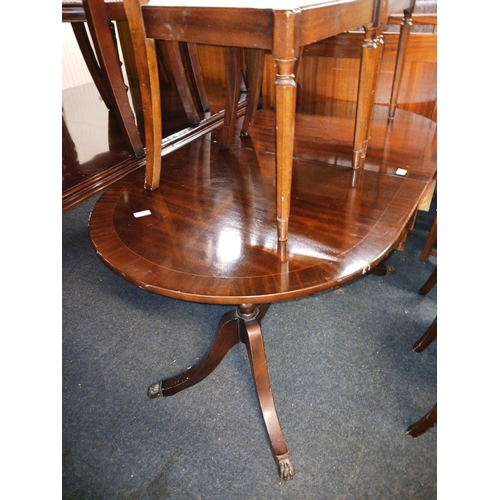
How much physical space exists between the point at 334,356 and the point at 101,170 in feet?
4.02

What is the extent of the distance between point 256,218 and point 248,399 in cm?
53

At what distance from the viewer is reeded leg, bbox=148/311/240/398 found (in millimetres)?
1027

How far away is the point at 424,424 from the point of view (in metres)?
0.98

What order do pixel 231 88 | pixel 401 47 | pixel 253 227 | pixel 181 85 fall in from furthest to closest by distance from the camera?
pixel 181 85, pixel 401 47, pixel 231 88, pixel 253 227

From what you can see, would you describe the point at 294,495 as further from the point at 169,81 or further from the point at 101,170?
the point at 169,81

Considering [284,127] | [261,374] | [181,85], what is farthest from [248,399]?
[181,85]

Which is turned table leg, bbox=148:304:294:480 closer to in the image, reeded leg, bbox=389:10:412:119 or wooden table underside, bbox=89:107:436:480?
wooden table underside, bbox=89:107:436:480

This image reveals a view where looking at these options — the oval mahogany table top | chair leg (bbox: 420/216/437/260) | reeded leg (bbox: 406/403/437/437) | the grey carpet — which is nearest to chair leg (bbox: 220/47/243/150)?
the oval mahogany table top

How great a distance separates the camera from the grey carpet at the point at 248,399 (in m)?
0.93

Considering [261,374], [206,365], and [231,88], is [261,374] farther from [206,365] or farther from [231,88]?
[231,88]

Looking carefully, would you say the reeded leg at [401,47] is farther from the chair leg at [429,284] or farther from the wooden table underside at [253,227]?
the chair leg at [429,284]

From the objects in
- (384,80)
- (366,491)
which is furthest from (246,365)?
(384,80)

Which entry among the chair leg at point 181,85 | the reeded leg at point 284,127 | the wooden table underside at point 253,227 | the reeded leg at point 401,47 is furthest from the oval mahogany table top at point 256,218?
the chair leg at point 181,85
